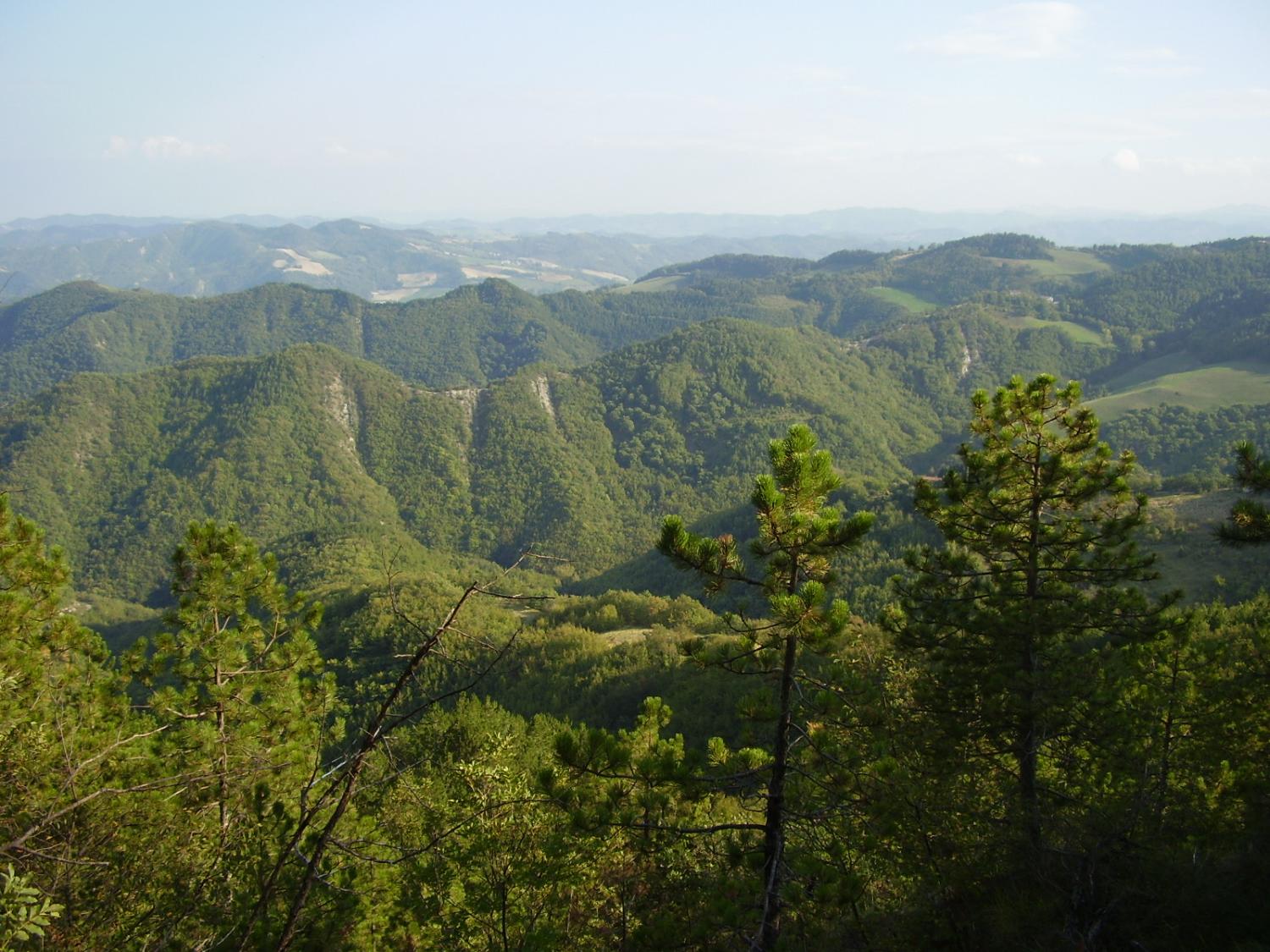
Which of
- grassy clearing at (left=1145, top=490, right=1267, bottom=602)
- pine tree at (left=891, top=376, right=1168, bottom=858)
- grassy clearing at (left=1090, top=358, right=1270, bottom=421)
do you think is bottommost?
grassy clearing at (left=1145, top=490, right=1267, bottom=602)

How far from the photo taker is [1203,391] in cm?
16825

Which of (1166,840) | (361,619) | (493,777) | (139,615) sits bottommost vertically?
(139,615)

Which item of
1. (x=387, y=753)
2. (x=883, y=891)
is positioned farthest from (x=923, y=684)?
(x=387, y=753)

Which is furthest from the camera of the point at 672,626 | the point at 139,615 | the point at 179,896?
the point at 139,615

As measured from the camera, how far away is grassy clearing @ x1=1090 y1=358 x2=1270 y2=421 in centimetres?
16150

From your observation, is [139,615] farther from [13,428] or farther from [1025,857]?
[1025,857]

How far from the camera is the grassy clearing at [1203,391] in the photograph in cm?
16150

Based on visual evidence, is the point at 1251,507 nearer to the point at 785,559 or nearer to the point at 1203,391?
the point at 785,559

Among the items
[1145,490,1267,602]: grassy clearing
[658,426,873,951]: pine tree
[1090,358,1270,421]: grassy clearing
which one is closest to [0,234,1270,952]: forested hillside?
[658,426,873,951]: pine tree

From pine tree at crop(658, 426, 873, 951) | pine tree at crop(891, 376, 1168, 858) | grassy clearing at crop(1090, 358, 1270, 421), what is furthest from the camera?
grassy clearing at crop(1090, 358, 1270, 421)

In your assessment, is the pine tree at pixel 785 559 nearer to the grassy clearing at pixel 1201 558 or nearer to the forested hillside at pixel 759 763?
the forested hillside at pixel 759 763

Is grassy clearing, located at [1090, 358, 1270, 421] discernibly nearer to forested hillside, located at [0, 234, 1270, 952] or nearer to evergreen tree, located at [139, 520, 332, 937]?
forested hillside, located at [0, 234, 1270, 952]

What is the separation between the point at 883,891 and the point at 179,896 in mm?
11140

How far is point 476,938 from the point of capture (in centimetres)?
1255
